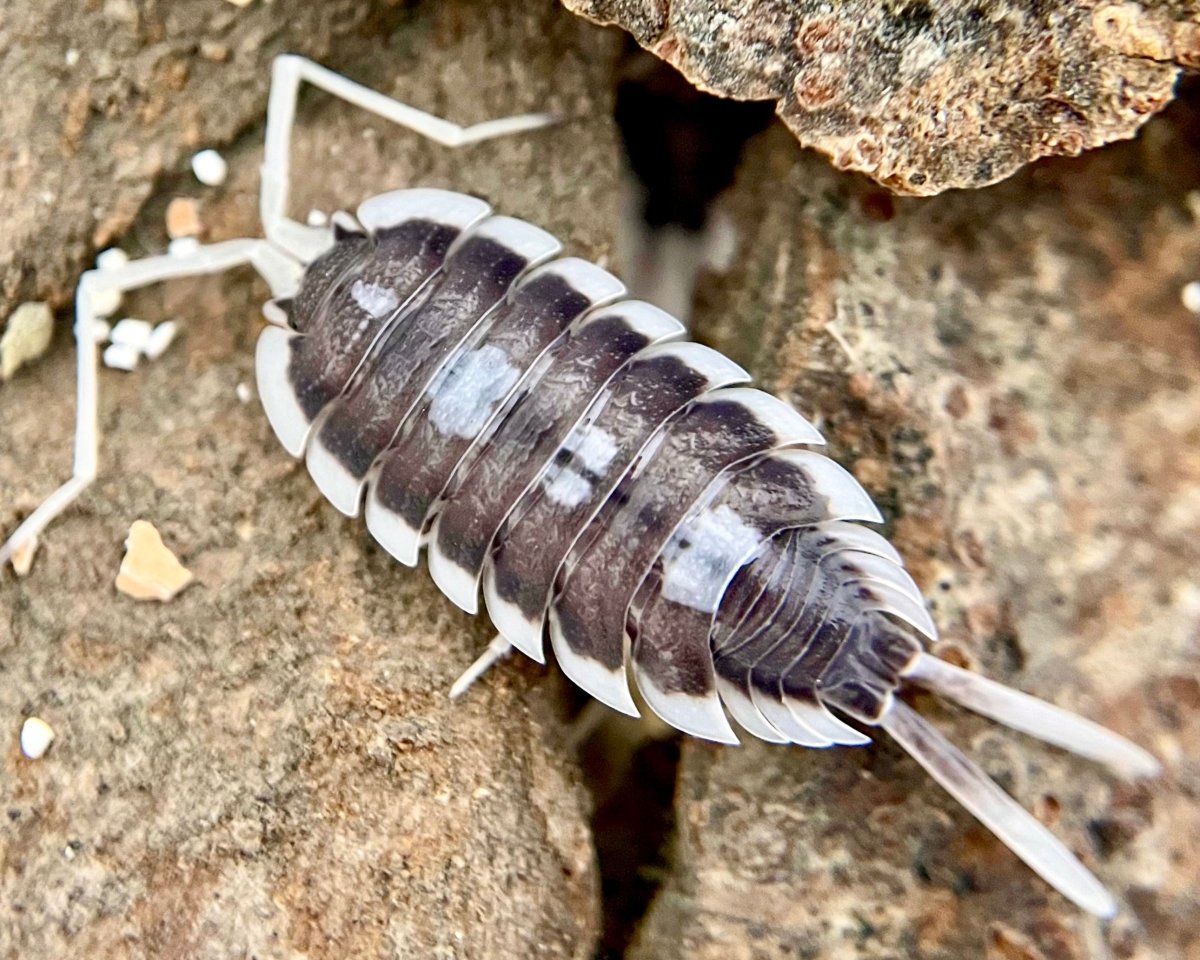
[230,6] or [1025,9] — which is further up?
[1025,9]

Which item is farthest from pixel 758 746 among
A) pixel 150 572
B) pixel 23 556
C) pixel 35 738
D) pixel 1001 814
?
pixel 23 556

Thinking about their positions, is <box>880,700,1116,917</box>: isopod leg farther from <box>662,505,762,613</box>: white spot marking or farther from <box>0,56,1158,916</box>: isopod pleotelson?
<box>662,505,762,613</box>: white spot marking

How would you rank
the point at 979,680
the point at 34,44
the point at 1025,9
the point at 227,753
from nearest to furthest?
the point at 1025,9
the point at 979,680
the point at 227,753
the point at 34,44

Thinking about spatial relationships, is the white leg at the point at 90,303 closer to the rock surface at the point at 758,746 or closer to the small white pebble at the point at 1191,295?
the rock surface at the point at 758,746

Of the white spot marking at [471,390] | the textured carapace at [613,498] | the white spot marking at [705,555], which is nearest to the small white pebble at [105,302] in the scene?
the textured carapace at [613,498]

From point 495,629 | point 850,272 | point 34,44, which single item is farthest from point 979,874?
point 34,44

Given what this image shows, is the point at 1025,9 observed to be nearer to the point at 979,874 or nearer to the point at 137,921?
the point at 979,874

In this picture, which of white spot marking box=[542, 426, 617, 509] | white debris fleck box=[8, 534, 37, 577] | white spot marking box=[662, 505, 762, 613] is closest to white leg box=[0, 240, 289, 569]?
white debris fleck box=[8, 534, 37, 577]
